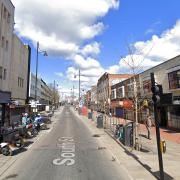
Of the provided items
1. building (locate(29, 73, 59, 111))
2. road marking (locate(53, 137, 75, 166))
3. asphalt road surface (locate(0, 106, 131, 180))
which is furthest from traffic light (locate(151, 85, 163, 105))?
building (locate(29, 73, 59, 111))

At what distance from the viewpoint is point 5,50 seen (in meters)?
30.4

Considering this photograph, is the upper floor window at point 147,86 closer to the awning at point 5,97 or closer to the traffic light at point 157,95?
the awning at point 5,97

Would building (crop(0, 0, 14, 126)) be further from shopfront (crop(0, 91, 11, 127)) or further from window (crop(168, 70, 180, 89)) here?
window (crop(168, 70, 180, 89))

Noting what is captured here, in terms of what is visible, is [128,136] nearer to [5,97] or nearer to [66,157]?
[66,157]

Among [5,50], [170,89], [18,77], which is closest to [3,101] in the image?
[5,50]

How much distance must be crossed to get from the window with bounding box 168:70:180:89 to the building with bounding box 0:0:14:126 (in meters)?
17.6

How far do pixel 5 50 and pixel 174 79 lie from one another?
18.0 meters

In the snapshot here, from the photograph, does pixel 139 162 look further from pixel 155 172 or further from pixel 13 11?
pixel 13 11

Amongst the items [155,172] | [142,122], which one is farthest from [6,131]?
[142,122]

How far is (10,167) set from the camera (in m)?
12.5

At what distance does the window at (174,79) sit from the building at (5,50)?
57.7 feet

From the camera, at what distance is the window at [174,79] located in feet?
95.9

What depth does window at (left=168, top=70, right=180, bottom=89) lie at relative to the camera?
2923cm

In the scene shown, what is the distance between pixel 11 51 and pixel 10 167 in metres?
22.7
